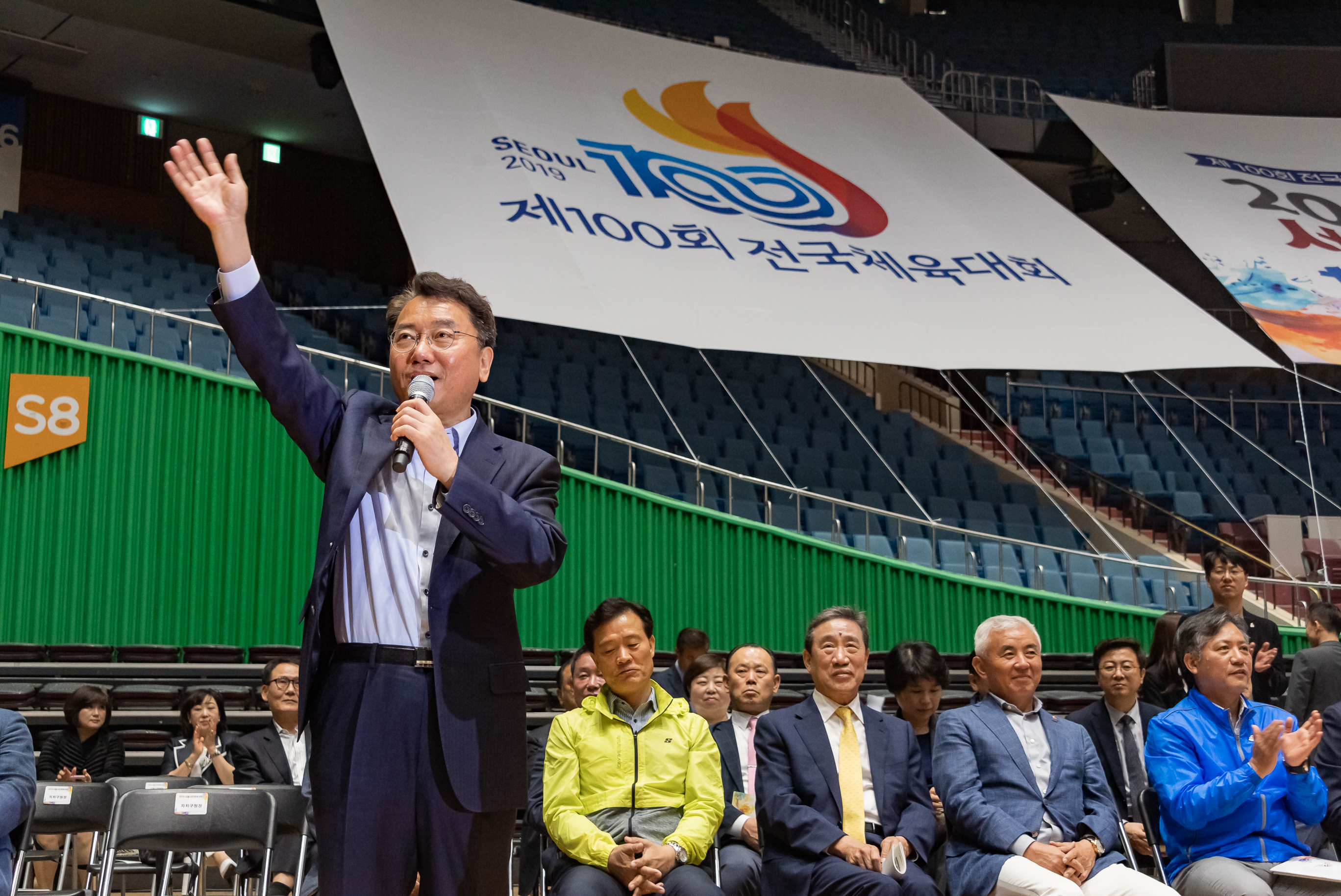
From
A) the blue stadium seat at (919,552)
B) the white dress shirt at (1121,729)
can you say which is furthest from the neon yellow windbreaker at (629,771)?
the blue stadium seat at (919,552)

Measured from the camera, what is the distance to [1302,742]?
3.16m

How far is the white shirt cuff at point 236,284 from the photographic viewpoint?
174cm

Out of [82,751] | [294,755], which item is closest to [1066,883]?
[294,755]

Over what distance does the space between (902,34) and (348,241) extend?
25.4 ft

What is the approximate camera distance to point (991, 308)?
8.62 meters

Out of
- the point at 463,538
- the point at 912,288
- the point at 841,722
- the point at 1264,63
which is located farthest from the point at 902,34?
the point at 463,538

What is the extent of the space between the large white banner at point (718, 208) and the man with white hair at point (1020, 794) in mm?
4498

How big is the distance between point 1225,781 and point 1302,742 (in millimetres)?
214

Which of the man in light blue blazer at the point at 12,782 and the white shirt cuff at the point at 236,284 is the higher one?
the white shirt cuff at the point at 236,284

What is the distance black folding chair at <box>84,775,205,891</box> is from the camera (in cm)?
344

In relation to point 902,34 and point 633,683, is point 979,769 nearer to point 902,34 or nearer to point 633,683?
point 633,683

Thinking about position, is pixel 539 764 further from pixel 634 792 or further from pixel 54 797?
pixel 54 797

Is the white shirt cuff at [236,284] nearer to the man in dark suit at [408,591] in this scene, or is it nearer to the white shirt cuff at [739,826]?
the man in dark suit at [408,591]

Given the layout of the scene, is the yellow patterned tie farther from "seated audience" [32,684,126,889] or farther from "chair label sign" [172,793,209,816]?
"seated audience" [32,684,126,889]
